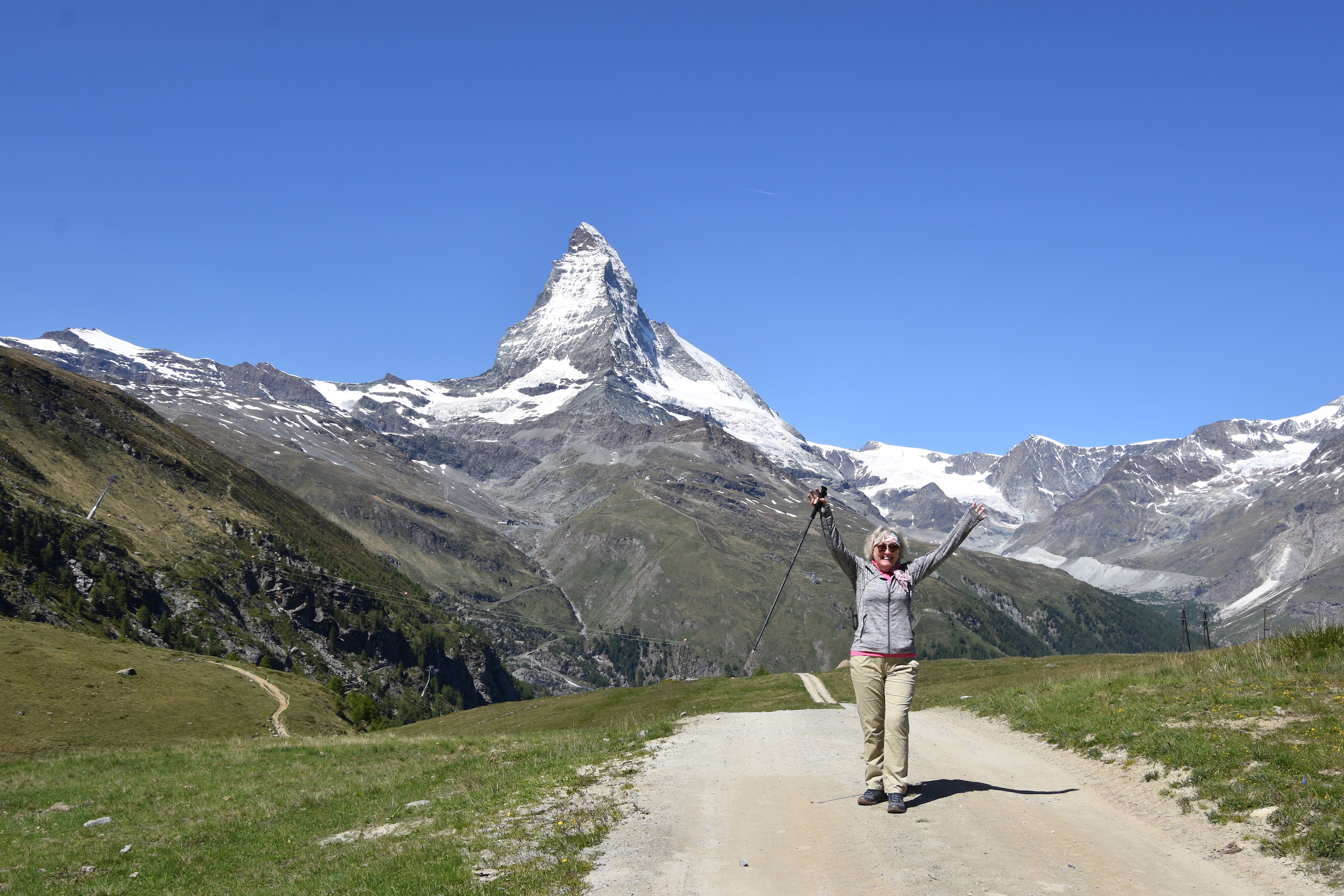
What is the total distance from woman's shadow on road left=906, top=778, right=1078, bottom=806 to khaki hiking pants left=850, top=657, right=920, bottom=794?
95cm

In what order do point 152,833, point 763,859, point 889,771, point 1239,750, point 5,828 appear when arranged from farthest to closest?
1. point 5,828
2. point 152,833
3. point 1239,750
4. point 889,771
5. point 763,859

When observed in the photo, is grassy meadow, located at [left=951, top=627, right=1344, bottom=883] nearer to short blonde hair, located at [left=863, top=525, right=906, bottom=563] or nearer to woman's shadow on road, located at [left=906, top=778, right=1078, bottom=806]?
woman's shadow on road, located at [left=906, top=778, right=1078, bottom=806]

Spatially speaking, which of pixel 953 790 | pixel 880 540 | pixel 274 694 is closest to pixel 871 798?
pixel 953 790

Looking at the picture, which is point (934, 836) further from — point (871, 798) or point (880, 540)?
point (880, 540)

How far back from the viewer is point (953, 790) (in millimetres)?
17031

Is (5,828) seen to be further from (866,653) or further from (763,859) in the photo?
(866,653)

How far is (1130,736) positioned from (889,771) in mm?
7976

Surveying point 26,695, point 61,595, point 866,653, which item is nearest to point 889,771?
point 866,653

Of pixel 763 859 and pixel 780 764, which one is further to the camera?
pixel 780 764

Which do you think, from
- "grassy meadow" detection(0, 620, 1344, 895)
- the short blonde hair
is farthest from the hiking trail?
the short blonde hair

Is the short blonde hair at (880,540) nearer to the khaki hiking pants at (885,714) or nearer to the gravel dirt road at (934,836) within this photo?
the khaki hiking pants at (885,714)

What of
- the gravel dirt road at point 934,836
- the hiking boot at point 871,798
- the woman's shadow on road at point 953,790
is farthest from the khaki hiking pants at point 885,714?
the woman's shadow on road at point 953,790

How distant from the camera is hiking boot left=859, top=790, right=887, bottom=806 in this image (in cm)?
1589

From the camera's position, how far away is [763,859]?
42.7ft
